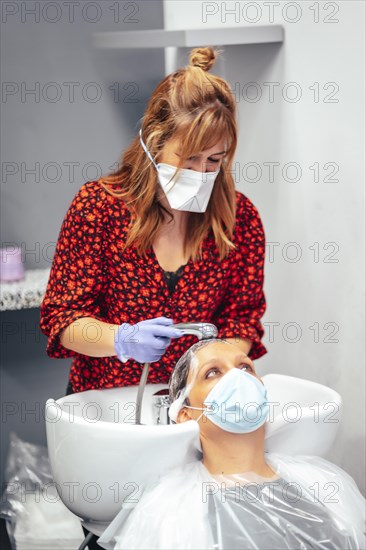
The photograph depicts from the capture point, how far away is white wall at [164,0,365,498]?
1998 mm

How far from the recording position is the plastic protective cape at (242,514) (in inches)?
53.4

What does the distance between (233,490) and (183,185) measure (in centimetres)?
66

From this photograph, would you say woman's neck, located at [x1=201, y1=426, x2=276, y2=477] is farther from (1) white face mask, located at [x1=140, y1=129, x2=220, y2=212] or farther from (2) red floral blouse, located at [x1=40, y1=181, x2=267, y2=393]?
(1) white face mask, located at [x1=140, y1=129, x2=220, y2=212]

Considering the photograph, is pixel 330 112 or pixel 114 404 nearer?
pixel 114 404

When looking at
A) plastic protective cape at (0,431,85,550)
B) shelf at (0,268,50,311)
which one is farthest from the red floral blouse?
plastic protective cape at (0,431,85,550)

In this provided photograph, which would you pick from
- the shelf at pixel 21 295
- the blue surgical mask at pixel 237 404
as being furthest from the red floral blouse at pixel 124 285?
the shelf at pixel 21 295

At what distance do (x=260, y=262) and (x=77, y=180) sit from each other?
0.85 meters

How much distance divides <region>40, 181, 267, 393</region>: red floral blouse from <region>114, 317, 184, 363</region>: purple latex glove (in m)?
0.13

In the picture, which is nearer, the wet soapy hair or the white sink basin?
the white sink basin

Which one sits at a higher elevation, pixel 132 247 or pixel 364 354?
pixel 132 247

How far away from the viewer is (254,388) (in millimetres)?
1524

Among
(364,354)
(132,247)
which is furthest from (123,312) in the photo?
(364,354)

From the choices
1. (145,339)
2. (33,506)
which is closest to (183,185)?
(145,339)

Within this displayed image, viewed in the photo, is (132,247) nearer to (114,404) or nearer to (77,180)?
(114,404)
